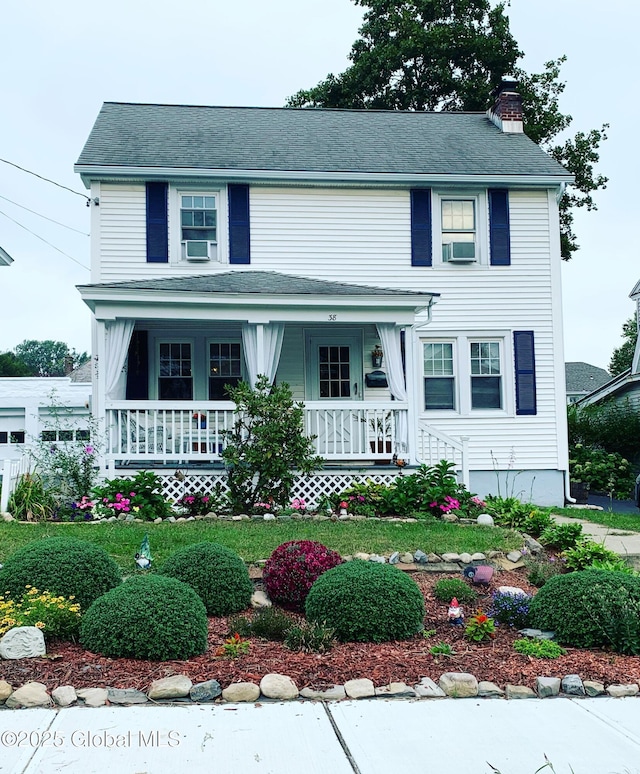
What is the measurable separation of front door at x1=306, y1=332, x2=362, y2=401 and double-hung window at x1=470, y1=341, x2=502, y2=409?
207 cm

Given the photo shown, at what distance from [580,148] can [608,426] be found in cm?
864

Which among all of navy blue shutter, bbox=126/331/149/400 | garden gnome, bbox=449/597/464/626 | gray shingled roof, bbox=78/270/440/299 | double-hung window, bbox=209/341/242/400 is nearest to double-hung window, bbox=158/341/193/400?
navy blue shutter, bbox=126/331/149/400

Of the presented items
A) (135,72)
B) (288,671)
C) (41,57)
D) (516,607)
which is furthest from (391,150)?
(288,671)

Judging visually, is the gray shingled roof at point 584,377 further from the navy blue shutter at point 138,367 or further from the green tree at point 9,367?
the green tree at point 9,367

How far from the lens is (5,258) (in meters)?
13.0

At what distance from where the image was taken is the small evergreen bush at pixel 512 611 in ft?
18.7

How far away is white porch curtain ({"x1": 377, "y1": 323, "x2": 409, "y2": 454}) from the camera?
11922 mm

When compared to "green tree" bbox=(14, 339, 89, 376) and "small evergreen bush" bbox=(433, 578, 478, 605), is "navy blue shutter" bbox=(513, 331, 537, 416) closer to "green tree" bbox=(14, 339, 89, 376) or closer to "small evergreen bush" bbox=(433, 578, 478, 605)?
"small evergreen bush" bbox=(433, 578, 478, 605)

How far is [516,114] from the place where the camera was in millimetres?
16219

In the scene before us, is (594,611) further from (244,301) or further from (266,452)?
(244,301)

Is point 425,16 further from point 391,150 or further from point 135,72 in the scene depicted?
point 391,150

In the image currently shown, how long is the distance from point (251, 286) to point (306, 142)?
4.33 metres

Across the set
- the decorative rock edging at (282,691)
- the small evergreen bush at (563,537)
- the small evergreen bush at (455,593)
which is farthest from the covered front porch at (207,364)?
the decorative rock edging at (282,691)

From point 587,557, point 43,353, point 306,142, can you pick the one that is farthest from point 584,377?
point 43,353
